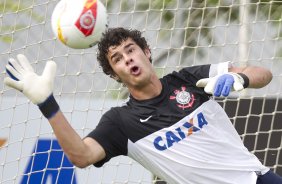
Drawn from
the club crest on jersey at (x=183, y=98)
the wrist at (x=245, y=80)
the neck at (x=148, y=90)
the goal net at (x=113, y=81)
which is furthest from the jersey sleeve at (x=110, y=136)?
the goal net at (x=113, y=81)

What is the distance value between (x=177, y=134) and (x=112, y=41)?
53 centimetres

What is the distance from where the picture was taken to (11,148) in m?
4.84

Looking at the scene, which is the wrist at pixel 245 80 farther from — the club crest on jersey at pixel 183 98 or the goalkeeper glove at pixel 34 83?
the goalkeeper glove at pixel 34 83

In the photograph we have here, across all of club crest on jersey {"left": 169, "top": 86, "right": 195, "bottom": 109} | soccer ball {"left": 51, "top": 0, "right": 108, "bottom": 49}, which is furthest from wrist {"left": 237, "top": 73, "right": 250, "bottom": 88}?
soccer ball {"left": 51, "top": 0, "right": 108, "bottom": 49}

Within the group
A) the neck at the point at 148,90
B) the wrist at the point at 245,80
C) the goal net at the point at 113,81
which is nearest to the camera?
the wrist at the point at 245,80

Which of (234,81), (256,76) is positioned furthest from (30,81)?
(256,76)

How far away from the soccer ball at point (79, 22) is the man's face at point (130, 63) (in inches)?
6.3

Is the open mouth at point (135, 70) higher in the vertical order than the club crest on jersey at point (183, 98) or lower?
higher

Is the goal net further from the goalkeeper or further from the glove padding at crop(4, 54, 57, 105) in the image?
the glove padding at crop(4, 54, 57, 105)

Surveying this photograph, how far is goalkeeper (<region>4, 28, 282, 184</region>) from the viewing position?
3398 mm

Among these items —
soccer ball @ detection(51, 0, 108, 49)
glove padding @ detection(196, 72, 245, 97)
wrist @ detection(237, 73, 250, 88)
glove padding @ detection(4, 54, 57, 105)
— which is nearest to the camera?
glove padding @ detection(4, 54, 57, 105)

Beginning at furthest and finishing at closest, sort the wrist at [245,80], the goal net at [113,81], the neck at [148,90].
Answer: the goal net at [113,81]
the neck at [148,90]
the wrist at [245,80]

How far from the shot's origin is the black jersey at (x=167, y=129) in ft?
11.2

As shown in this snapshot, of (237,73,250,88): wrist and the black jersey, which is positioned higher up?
(237,73,250,88): wrist
